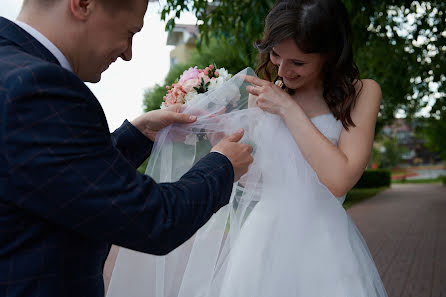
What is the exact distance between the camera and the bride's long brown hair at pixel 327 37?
2.15 m

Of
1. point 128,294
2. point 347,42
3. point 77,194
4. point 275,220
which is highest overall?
point 347,42

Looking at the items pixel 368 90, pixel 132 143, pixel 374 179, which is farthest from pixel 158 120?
pixel 374 179

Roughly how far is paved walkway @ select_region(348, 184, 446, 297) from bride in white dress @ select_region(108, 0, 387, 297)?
4.27m

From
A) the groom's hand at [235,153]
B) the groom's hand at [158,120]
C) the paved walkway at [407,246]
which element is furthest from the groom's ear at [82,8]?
the paved walkway at [407,246]

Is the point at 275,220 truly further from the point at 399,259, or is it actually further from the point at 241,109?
the point at 399,259

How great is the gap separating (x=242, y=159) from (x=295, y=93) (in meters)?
1.03

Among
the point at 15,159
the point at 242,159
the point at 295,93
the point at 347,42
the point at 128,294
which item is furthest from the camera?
the point at 295,93

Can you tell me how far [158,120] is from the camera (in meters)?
2.08

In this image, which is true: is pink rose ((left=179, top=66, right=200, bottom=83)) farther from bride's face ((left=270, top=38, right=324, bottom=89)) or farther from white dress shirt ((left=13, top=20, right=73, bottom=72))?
white dress shirt ((left=13, top=20, right=73, bottom=72))

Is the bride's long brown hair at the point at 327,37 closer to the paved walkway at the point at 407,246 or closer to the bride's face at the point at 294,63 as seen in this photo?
the bride's face at the point at 294,63

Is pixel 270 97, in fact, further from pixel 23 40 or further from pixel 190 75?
pixel 23 40

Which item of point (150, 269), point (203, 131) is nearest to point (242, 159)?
point (203, 131)

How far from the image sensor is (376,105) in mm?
2217

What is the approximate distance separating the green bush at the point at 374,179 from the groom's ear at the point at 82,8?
2519cm
